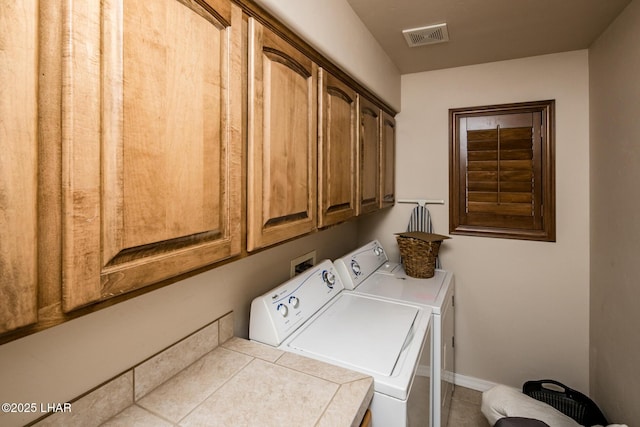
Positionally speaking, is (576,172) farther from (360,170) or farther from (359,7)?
(359,7)

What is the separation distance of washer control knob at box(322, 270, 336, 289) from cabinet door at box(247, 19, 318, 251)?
0.50 m

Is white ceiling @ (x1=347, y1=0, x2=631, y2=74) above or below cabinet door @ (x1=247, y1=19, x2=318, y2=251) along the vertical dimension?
above

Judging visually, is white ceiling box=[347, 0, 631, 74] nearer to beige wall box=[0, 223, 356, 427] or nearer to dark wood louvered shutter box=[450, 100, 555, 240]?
dark wood louvered shutter box=[450, 100, 555, 240]

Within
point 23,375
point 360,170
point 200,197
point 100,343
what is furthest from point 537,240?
point 23,375

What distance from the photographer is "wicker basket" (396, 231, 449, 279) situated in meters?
2.22

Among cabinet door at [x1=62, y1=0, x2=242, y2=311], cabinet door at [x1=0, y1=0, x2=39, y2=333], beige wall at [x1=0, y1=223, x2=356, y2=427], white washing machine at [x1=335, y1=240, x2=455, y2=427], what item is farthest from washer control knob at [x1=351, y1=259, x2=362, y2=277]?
cabinet door at [x1=0, y1=0, x2=39, y2=333]

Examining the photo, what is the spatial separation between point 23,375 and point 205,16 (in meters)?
1.00

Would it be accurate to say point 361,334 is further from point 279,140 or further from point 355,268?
point 279,140

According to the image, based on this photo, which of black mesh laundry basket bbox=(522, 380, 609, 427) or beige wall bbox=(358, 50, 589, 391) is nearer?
black mesh laundry basket bbox=(522, 380, 609, 427)

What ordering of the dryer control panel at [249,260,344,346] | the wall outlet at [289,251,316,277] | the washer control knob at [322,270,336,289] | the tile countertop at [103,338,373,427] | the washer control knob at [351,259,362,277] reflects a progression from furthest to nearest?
the washer control knob at [351,259,362,277] → the wall outlet at [289,251,316,277] → the washer control knob at [322,270,336,289] → the dryer control panel at [249,260,344,346] → the tile countertop at [103,338,373,427]

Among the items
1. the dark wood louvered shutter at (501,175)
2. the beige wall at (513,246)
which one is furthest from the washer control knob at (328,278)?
the dark wood louvered shutter at (501,175)

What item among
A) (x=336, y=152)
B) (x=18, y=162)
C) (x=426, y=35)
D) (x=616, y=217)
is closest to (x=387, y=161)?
(x=426, y=35)

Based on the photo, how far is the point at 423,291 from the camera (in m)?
1.99

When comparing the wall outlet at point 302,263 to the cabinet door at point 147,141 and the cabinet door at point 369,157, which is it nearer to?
the cabinet door at point 369,157
